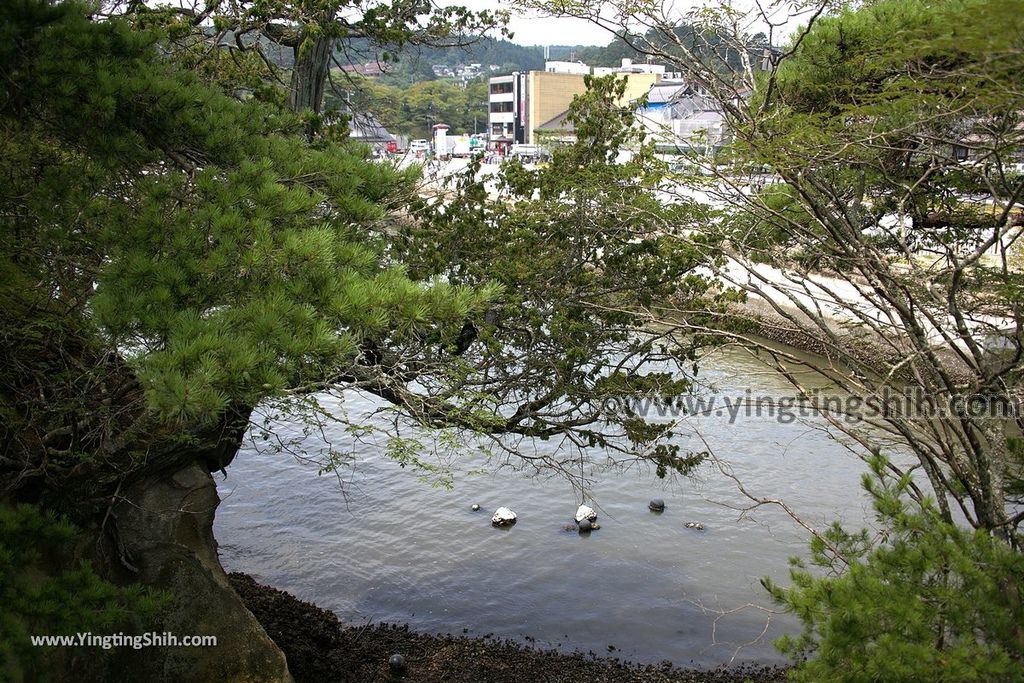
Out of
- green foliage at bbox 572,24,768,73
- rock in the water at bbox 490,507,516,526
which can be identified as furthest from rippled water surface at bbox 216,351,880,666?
green foliage at bbox 572,24,768,73

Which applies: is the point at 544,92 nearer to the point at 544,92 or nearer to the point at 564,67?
the point at 544,92

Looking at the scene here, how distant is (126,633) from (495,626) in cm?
316

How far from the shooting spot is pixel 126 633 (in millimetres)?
4641

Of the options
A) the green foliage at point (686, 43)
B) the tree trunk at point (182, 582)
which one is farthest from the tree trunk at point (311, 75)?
the tree trunk at point (182, 582)

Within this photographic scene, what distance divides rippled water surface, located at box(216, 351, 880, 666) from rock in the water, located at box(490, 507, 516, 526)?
91 millimetres

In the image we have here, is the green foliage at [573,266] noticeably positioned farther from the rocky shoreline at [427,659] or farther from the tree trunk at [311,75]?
the tree trunk at [311,75]

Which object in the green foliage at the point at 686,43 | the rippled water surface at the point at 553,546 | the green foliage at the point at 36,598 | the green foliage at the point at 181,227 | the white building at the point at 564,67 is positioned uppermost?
the white building at the point at 564,67

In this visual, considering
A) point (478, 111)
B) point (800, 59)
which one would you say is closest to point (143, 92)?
point (800, 59)

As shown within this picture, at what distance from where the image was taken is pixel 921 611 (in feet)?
10.1

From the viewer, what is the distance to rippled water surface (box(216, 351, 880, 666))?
702cm

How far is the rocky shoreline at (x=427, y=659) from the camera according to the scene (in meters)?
5.89

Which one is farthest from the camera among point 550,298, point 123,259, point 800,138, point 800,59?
point 800,59

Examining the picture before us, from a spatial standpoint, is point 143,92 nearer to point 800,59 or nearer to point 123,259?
point 123,259

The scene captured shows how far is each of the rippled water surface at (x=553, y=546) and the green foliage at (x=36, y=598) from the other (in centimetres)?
357
